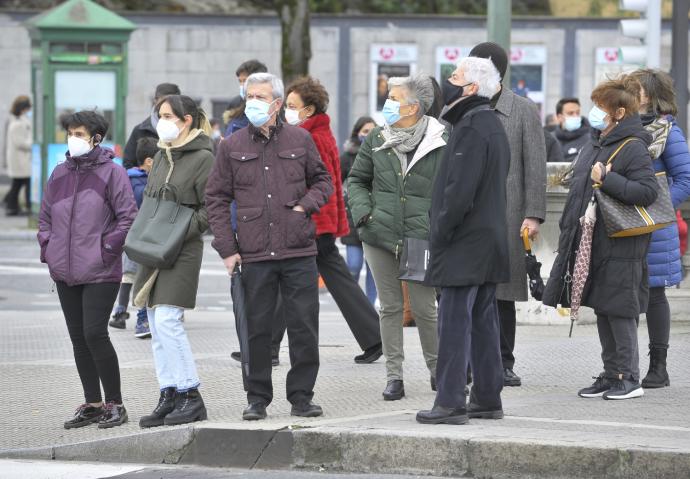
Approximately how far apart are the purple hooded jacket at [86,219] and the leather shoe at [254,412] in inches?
39.2

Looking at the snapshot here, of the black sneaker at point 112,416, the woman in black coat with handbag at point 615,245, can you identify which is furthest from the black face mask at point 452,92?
the black sneaker at point 112,416

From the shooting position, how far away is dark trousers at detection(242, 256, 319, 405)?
7691 mm

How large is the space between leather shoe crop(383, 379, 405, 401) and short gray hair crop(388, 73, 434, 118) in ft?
4.89

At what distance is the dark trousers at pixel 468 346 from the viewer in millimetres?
7309

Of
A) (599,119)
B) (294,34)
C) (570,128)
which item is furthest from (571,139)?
(294,34)

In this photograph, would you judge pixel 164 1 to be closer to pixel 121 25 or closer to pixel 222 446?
pixel 121 25

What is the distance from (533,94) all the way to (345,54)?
3363mm

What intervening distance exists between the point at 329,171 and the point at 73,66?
1261 cm

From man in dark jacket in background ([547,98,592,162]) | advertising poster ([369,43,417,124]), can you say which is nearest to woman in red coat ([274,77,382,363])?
man in dark jacket in background ([547,98,592,162])

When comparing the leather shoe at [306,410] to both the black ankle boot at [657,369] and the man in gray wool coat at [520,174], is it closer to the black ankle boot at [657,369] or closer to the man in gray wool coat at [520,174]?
the man in gray wool coat at [520,174]

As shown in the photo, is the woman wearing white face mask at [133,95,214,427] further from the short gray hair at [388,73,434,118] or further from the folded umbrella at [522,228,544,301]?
the folded umbrella at [522,228,544,301]

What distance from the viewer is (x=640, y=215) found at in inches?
316

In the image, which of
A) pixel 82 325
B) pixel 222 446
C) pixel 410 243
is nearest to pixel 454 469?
pixel 222 446

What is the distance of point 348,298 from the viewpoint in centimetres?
961
